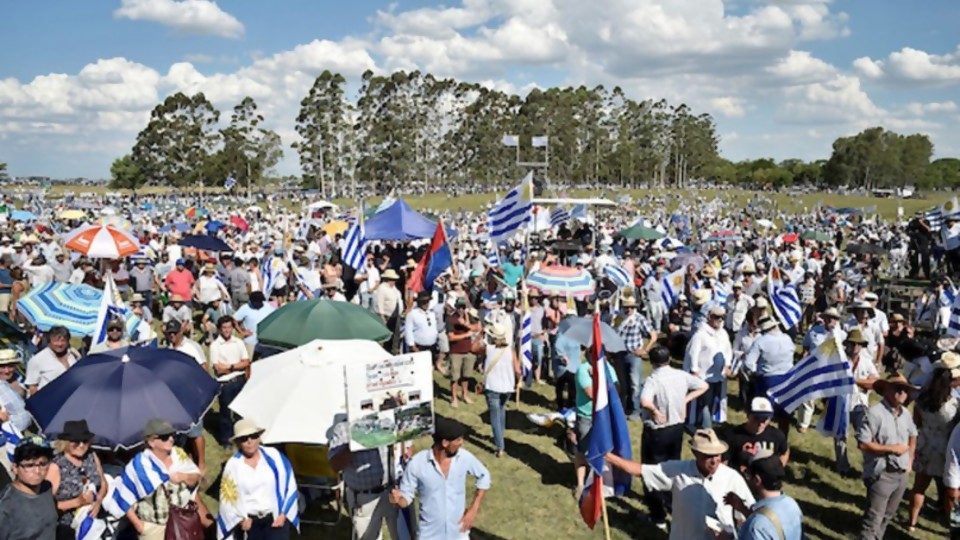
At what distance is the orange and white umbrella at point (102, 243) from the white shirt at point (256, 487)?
23.9 feet

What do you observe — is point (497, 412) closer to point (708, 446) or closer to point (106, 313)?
point (708, 446)

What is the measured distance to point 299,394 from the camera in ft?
18.3

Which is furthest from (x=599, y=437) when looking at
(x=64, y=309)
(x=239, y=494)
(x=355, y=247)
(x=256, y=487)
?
(x=355, y=247)

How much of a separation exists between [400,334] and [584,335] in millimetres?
4090

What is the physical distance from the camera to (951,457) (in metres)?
5.65

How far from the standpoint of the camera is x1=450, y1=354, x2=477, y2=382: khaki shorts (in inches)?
389

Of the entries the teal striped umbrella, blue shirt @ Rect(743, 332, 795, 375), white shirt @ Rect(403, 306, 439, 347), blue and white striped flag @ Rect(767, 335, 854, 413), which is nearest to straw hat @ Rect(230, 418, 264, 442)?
the teal striped umbrella

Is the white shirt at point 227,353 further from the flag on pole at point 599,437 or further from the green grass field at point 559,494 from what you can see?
the flag on pole at point 599,437

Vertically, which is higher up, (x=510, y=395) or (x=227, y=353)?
(x=227, y=353)

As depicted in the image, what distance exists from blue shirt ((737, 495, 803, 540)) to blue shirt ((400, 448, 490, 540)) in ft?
6.04

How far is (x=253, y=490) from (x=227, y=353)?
3283 millimetres

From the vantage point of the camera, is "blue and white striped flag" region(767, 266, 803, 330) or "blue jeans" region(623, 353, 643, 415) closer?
"blue jeans" region(623, 353, 643, 415)

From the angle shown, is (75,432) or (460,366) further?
(460,366)

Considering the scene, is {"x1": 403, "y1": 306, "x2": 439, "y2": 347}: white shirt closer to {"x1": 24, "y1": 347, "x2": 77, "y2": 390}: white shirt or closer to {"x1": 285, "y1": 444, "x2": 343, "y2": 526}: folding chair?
{"x1": 285, "y1": 444, "x2": 343, "y2": 526}: folding chair
